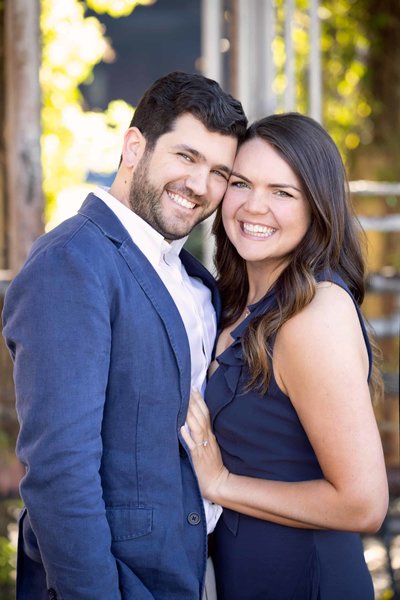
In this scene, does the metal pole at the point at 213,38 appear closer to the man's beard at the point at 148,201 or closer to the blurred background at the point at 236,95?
the blurred background at the point at 236,95

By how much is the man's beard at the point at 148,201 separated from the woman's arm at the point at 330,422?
14.2 inches

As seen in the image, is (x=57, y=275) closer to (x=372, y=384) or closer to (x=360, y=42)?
(x=372, y=384)

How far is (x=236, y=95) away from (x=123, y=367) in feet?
6.47

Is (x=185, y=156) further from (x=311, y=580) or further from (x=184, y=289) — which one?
(x=311, y=580)

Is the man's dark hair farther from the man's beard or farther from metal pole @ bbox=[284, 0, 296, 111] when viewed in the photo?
metal pole @ bbox=[284, 0, 296, 111]

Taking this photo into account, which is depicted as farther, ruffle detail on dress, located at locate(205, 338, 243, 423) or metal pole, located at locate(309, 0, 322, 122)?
metal pole, located at locate(309, 0, 322, 122)

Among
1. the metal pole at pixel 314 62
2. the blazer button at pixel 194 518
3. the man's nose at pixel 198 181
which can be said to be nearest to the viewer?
the blazer button at pixel 194 518

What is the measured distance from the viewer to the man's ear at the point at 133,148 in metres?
2.11

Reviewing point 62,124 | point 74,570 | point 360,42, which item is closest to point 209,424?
point 74,570

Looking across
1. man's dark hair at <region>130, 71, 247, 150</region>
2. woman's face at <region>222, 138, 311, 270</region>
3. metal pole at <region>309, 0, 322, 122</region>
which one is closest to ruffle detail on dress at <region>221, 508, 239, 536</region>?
woman's face at <region>222, 138, 311, 270</region>

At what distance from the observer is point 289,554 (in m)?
2.15

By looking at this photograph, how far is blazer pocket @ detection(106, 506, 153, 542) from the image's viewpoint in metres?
1.88

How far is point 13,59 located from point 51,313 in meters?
2.07

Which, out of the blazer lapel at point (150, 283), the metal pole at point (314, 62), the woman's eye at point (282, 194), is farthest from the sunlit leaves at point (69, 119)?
the blazer lapel at point (150, 283)
